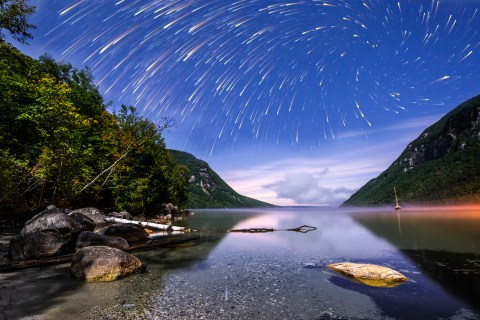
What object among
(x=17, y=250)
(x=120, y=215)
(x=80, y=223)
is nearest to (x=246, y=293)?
(x=80, y=223)

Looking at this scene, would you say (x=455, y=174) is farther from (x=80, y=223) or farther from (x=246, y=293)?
(x=80, y=223)

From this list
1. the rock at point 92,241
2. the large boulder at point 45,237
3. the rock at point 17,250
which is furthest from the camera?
the rock at point 92,241

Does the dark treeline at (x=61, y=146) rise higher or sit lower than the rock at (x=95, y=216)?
higher

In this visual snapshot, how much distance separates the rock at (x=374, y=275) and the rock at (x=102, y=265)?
9.84m

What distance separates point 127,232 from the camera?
67.5 feet

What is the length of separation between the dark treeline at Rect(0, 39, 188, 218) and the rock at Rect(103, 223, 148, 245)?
6.87 m

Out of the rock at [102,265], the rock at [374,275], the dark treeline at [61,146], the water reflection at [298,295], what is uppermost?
the dark treeline at [61,146]

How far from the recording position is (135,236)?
69.7 ft

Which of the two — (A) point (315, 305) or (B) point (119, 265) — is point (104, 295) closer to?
(B) point (119, 265)

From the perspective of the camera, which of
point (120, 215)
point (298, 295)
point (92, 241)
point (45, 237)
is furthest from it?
point (120, 215)

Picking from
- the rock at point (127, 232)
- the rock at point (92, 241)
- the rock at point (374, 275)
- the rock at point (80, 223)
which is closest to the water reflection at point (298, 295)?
the rock at point (374, 275)

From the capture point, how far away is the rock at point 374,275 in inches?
411

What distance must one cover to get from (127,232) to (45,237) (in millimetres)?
6320

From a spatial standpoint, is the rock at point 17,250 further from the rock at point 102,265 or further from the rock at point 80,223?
the rock at point 102,265
